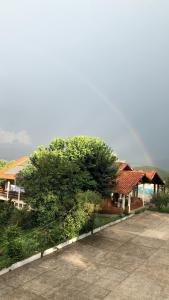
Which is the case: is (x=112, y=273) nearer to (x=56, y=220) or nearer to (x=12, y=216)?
(x=56, y=220)

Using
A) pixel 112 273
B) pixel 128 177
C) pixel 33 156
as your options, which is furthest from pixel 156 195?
pixel 112 273

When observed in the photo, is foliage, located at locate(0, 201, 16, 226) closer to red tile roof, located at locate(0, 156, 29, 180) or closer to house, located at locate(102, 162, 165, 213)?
house, located at locate(102, 162, 165, 213)

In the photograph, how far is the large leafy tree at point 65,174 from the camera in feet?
75.2

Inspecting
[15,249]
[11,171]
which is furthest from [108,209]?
[11,171]

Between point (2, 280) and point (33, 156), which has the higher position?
point (33, 156)

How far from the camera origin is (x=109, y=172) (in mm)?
29328

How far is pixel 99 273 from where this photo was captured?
50.1 feet

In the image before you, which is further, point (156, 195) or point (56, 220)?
point (156, 195)

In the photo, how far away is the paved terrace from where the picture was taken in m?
13.2

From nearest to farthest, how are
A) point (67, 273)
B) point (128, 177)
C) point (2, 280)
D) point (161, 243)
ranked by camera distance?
point (2, 280), point (67, 273), point (161, 243), point (128, 177)

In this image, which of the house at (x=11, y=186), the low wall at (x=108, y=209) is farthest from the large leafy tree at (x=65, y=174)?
the house at (x=11, y=186)

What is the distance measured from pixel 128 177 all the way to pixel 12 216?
1335cm

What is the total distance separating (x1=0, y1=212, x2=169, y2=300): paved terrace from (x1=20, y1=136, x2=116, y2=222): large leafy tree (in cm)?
380

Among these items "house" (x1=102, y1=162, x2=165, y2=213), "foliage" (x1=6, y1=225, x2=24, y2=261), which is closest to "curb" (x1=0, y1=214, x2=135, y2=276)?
"foliage" (x1=6, y1=225, x2=24, y2=261)
